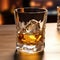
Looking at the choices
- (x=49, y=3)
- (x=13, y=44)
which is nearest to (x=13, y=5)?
(x=49, y=3)

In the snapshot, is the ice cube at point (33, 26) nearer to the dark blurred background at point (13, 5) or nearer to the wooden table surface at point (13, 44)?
the wooden table surface at point (13, 44)

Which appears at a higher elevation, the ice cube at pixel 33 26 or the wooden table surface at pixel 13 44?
the ice cube at pixel 33 26

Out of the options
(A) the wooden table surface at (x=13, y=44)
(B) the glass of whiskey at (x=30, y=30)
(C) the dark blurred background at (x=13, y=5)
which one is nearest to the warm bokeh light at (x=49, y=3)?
(C) the dark blurred background at (x=13, y=5)

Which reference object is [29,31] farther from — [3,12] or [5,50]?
[3,12]

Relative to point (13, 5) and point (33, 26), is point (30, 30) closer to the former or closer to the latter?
point (33, 26)

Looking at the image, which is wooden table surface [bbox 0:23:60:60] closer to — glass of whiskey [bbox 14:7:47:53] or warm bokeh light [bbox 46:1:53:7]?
glass of whiskey [bbox 14:7:47:53]

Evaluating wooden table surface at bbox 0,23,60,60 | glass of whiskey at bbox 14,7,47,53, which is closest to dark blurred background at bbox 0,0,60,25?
wooden table surface at bbox 0,23,60,60

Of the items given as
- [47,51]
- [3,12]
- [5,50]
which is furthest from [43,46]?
[3,12]
